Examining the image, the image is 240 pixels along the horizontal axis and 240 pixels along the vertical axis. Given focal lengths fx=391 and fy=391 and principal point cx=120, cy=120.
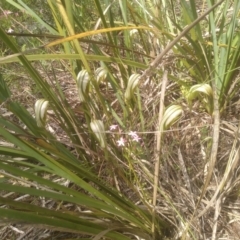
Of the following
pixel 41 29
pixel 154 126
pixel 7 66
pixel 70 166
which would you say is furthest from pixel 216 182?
pixel 41 29

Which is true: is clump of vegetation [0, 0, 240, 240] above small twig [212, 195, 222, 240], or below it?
above

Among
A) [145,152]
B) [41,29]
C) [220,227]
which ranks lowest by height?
[220,227]

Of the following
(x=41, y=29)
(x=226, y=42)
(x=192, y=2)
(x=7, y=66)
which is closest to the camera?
(x=192, y=2)

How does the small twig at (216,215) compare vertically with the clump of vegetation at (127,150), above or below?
below

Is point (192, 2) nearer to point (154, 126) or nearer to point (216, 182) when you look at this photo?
point (154, 126)

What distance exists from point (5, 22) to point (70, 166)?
3.01 ft

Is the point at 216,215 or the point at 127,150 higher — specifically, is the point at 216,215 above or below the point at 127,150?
below

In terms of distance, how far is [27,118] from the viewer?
2.46 ft

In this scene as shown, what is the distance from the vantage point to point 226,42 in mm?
942

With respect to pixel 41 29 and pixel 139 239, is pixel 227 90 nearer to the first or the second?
pixel 139 239

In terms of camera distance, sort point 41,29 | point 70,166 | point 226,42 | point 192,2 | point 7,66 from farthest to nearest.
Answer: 1. point 41,29
2. point 7,66
3. point 226,42
4. point 192,2
5. point 70,166

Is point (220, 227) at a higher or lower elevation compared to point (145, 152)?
lower

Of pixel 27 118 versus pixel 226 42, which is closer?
pixel 27 118

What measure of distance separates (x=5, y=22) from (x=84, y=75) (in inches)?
33.5
